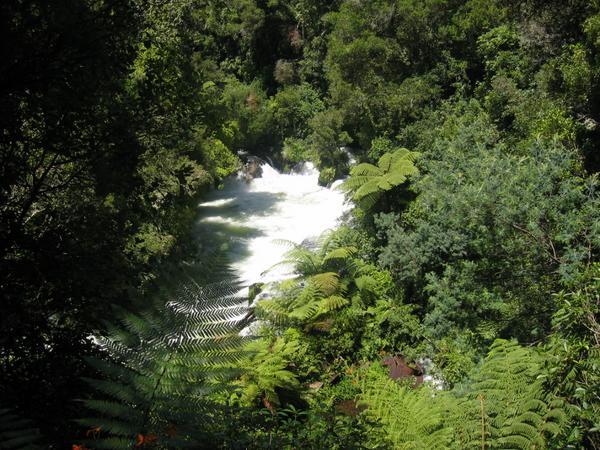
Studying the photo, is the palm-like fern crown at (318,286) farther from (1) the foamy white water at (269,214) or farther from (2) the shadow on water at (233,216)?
(2) the shadow on water at (233,216)

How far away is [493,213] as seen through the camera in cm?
620

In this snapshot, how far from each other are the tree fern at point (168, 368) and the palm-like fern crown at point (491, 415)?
72.0 inches

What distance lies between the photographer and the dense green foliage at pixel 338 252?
2.35 metres

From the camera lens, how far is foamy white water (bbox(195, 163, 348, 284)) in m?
12.4

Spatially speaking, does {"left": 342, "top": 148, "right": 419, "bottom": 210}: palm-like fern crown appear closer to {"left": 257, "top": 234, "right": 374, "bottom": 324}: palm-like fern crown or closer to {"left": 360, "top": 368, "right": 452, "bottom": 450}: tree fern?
{"left": 257, "top": 234, "right": 374, "bottom": 324}: palm-like fern crown

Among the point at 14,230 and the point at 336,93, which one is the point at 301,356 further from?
the point at 336,93

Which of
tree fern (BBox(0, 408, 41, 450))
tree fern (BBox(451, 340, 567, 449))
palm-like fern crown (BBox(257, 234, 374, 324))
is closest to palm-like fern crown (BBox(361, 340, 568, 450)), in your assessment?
tree fern (BBox(451, 340, 567, 449))

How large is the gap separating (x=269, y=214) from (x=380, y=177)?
219 inches

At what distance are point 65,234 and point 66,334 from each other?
64 centimetres

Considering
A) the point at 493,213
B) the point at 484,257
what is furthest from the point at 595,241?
the point at 484,257

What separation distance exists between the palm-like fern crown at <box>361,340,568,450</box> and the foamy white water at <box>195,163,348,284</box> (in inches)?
270

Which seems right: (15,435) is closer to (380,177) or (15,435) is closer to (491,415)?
(491,415)

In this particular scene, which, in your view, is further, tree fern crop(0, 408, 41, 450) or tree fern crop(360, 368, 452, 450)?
tree fern crop(360, 368, 452, 450)

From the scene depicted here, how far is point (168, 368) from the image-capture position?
7.06ft
